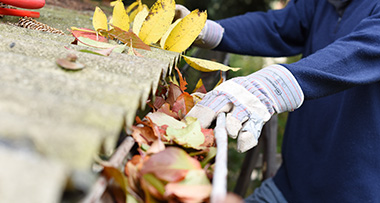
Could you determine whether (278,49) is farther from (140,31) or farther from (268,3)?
(268,3)

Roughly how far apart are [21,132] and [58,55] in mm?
357

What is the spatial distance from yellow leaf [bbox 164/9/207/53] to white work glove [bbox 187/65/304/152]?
0.22 meters

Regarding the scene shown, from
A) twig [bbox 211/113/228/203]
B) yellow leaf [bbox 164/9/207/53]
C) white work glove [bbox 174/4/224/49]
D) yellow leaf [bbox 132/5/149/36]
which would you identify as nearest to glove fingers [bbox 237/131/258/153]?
twig [bbox 211/113/228/203]

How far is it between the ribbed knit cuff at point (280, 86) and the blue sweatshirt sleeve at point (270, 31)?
729 mm

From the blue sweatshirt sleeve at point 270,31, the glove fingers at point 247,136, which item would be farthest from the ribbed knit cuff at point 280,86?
the blue sweatshirt sleeve at point 270,31

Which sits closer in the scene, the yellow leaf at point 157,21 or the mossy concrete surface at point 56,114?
the mossy concrete surface at point 56,114

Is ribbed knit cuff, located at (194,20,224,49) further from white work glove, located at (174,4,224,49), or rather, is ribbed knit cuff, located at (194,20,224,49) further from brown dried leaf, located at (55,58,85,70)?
brown dried leaf, located at (55,58,85,70)

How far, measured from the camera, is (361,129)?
1.46m

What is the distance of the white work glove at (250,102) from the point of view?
83 cm

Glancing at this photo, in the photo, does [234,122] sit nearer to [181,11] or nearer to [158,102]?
[158,102]

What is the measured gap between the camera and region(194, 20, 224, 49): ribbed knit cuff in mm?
1507

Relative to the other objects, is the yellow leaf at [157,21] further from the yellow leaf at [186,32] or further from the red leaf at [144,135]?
the red leaf at [144,135]

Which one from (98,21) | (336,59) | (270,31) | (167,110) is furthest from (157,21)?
(270,31)

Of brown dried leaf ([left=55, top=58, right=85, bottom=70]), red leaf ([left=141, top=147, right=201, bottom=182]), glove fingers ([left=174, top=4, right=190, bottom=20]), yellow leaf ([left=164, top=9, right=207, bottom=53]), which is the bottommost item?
glove fingers ([left=174, top=4, right=190, bottom=20])
